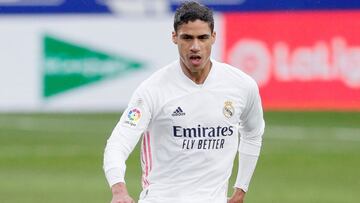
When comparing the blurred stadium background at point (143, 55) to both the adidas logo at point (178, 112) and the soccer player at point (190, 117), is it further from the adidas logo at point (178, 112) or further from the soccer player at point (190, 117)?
the adidas logo at point (178, 112)

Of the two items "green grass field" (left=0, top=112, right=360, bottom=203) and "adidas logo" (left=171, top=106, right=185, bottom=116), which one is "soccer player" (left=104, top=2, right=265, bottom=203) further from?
"green grass field" (left=0, top=112, right=360, bottom=203)

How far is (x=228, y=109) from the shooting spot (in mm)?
9164

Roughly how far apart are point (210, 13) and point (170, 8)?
12572 mm

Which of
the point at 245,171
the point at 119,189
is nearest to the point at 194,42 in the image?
the point at 119,189

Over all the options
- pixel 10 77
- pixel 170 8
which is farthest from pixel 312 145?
pixel 10 77

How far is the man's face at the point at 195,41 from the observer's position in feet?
28.9


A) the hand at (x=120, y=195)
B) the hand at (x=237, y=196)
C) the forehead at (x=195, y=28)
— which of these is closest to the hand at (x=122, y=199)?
the hand at (x=120, y=195)

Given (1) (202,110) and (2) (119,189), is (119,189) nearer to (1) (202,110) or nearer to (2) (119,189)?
(2) (119,189)

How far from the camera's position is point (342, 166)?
19.7m

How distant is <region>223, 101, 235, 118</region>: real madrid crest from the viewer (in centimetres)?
915

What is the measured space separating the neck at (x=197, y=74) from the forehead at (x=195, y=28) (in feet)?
1.04

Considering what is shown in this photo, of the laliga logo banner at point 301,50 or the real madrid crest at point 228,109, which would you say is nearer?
the real madrid crest at point 228,109

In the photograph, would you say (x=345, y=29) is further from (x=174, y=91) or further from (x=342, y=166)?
(x=174, y=91)

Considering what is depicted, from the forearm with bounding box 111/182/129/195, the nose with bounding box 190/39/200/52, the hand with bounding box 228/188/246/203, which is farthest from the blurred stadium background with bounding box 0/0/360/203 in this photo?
the forearm with bounding box 111/182/129/195
